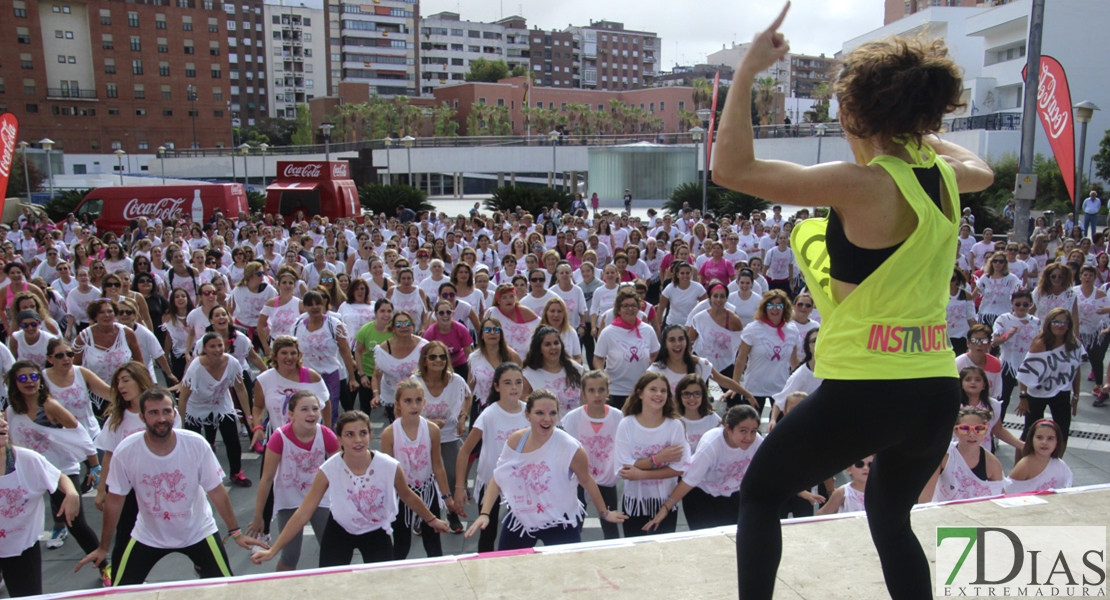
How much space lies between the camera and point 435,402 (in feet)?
22.2

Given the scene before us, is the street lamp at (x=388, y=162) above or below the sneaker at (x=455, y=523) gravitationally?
above

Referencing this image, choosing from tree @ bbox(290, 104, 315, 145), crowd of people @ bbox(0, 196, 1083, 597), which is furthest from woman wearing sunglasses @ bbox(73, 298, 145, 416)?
tree @ bbox(290, 104, 315, 145)

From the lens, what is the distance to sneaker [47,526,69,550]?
6.20 m

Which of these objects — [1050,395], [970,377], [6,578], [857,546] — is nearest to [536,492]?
[857,546]

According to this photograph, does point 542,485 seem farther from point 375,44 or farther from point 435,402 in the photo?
point 375,44

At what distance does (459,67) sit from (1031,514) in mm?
131760

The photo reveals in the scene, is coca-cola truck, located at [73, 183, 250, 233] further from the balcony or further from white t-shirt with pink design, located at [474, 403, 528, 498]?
the balcony

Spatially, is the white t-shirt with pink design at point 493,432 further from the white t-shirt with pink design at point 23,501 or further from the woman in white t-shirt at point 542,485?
the white t-shirt with pink design at point 23,501

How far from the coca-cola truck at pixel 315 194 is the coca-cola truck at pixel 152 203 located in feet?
5.57

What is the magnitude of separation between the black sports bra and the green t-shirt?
666 cm

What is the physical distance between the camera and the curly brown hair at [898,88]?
2021mm

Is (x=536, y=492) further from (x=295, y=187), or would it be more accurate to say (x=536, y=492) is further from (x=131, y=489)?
(x=295, y=187)

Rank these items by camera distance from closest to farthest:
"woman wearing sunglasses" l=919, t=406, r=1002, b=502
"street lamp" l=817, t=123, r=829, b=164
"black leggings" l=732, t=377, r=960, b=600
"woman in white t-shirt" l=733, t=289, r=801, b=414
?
"black leggings" l=732, t=377, r=960, b=600 < "woman wearing sunglasses" l=919, t=406, r=1002, b=502 < "woman in white t-shirt" l=733, t=289, r=801, b=414 < "street lamp" l=817, t=123, r=829, b=164

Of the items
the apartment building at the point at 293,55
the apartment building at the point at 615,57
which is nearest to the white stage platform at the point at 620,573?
the apartment building at the point at 293,55
